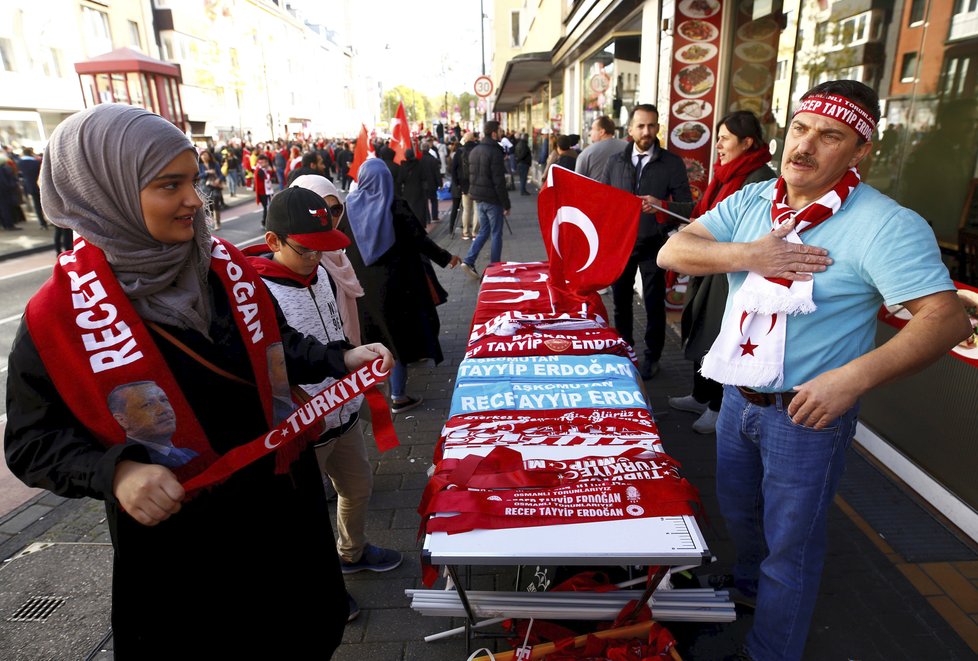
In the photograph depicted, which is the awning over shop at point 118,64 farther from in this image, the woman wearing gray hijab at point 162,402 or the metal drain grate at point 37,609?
the woman wearing gray hijab at point 162,402

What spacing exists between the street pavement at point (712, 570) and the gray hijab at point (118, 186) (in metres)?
1.04

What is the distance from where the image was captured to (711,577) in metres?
2.82

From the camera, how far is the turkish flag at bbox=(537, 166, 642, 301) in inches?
142

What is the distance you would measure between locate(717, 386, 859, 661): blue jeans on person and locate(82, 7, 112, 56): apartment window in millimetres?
37173

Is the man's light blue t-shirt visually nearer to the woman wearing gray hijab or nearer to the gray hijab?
the woman wearing gray hijab

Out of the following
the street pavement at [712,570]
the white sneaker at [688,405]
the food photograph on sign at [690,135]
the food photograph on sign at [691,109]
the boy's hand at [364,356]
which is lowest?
the street pavement at [712,570]

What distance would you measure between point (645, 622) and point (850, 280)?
141 centimetres

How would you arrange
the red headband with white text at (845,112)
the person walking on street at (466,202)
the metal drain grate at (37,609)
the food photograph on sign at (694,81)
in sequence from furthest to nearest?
the person walking on street at (466,202), the food photograph on sign at (694,81), the metal drain grate at (37,609), the red headband with white text at (845,112)

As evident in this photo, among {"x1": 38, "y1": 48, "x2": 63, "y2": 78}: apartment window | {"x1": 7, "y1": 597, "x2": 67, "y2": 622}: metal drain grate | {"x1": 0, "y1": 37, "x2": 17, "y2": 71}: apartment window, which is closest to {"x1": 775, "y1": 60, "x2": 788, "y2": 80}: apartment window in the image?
{"x1": 7, "y1": 597, "x2": 67, "y2": 622}: metal drain grate

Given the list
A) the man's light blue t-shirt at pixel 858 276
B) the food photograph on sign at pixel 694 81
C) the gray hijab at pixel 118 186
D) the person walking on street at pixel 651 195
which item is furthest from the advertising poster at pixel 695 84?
the gray hijab at pixel 118 186

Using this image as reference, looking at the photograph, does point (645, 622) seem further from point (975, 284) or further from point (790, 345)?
point (975, 284)

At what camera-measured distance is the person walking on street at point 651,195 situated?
4.98 meters

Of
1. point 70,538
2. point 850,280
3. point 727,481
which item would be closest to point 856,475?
point 727,481

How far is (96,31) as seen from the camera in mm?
30734
